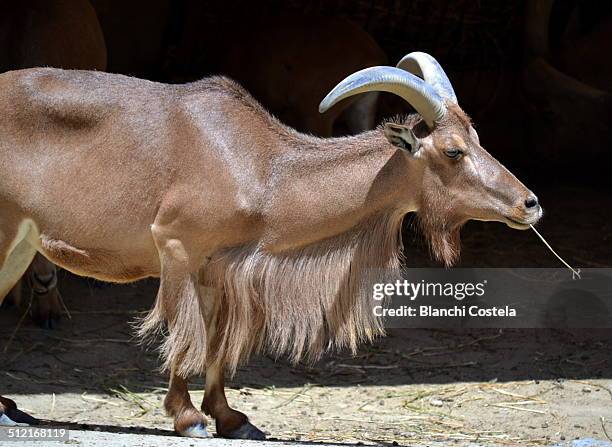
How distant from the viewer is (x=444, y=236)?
505 cm

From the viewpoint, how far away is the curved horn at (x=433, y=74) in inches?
201

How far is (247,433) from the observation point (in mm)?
5309

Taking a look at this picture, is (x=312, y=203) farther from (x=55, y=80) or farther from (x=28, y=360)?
Answer: (x=28, y=360)

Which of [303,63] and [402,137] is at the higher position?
[303,63]

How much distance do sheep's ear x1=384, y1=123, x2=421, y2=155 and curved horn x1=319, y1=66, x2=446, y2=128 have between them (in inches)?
5.2

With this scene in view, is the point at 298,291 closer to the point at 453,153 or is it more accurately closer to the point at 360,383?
the point at 453,153

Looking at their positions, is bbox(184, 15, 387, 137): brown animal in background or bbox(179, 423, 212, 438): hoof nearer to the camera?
bbox(179, 423, 212, 438): hoof

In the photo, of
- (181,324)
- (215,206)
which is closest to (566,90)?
(215,206)

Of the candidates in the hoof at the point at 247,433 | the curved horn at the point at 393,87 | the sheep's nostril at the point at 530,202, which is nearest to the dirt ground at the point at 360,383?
the hoof at the point at 247,433

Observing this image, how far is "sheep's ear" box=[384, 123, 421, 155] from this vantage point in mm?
4879

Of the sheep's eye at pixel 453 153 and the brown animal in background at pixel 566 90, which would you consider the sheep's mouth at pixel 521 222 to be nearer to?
the sheep's eye at pixel 453 153

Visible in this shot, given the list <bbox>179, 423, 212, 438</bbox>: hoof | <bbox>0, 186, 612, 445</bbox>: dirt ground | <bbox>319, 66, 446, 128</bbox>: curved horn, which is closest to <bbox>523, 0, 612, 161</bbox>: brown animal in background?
<bbox>0, 186, 612, 445</bbox>: dirt ground

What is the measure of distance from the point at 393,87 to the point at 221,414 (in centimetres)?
167

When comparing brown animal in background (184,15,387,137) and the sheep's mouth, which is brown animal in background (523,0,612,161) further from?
the sheep's mouth
